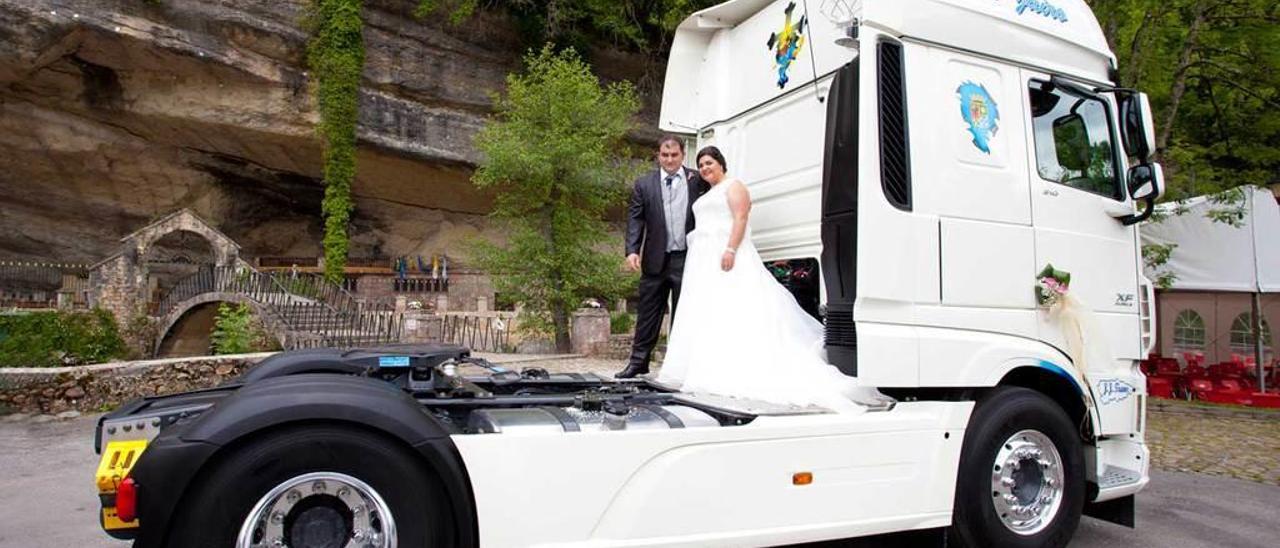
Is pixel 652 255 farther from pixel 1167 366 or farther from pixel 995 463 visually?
pixel 1167 366

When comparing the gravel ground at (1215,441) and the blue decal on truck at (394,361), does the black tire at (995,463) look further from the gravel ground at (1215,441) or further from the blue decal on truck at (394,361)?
the gravel ground at (1215,441)

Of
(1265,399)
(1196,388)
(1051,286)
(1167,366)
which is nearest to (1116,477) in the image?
(1051,286)

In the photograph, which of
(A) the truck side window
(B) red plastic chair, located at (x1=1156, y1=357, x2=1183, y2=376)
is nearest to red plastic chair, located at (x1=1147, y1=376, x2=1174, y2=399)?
(B) red plastic chair, located at (x1=1156, y1=357, x2=1183, y2=376)

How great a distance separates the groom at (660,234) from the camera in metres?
5.32

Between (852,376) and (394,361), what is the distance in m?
2.34

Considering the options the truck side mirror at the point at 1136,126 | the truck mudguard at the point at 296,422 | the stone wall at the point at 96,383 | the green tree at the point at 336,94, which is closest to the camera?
the truck mudguard at the point at 296,422

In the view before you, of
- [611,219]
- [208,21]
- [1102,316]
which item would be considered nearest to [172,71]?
[208,21]

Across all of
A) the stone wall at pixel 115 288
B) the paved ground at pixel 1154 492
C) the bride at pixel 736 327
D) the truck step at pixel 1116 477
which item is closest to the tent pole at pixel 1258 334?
the paved ground at pixel 1154 492

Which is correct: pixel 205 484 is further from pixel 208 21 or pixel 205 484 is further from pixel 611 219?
Result: pixel 611 219

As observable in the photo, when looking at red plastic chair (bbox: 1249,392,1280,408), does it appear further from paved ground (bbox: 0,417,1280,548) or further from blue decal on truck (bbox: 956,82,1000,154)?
blue decal on truck (bbox: 956,82,1000,154)

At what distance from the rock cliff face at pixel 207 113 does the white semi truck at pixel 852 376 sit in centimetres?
2351

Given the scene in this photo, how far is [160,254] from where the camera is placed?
92.4 ft

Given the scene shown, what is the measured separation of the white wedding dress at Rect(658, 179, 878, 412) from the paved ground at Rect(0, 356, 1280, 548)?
102cm

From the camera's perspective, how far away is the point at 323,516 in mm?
2660
